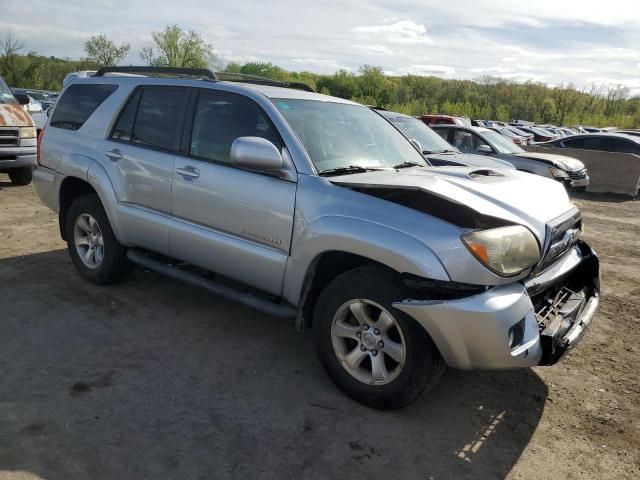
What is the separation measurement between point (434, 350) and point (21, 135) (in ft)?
29.8

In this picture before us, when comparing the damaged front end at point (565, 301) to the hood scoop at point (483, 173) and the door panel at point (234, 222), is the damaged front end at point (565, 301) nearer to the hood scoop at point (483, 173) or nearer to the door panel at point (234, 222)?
the hood scoop at point (483, 173)

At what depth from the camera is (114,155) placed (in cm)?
445

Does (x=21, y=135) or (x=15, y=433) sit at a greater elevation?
(x=21, y=135)

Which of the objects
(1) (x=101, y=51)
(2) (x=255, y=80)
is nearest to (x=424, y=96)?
(1) (x=101, y=51)

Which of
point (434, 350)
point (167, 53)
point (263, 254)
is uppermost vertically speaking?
point (167, 53)

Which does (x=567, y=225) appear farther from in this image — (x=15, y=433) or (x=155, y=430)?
(x=15, y=433)

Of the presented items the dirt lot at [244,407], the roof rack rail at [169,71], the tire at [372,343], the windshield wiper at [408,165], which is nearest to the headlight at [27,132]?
the roof rack rail at [169,71]

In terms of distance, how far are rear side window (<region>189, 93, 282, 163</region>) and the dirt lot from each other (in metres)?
1.39

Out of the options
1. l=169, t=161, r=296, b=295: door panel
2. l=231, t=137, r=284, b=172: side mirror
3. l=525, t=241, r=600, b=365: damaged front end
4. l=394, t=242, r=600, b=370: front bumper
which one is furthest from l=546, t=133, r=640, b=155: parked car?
l=231, t=137, r=284, b=172: side mirror

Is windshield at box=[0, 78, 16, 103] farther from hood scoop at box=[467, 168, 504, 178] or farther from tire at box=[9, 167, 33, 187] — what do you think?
hood scoop at box=[467, 168, 504, 178]

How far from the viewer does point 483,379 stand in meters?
3.65

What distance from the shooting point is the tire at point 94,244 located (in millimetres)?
4684

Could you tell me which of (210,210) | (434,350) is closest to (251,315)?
(210,210)

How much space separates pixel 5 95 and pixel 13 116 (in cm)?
64
